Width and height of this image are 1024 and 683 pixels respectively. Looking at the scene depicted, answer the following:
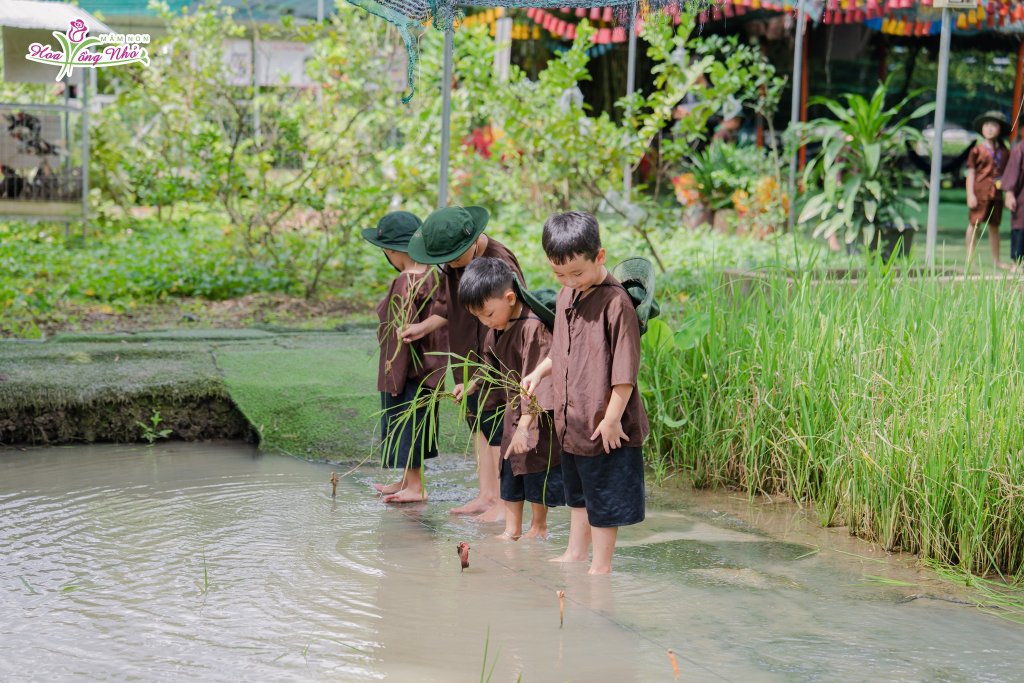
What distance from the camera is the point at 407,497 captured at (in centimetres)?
490

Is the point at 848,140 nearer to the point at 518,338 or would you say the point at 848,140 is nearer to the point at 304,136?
the point at 304,136

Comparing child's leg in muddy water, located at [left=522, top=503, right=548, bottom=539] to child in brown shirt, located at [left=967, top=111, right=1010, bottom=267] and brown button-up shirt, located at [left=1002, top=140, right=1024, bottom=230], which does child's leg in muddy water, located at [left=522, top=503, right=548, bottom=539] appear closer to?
brown button-up shirt, located at [left=1002, top=140, right=1024, bottom=230]

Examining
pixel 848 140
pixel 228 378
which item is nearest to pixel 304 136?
pixel 228 378

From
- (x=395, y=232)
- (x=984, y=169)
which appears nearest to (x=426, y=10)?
(x=395, y=232)

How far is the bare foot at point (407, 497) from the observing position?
490cm

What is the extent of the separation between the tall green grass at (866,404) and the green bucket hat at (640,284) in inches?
41.2

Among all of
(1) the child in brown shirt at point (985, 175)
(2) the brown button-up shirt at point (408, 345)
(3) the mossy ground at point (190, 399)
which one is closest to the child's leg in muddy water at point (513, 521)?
(2) the brown button-up shirt at point (408, 345)

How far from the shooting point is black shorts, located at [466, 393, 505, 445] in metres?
4.53

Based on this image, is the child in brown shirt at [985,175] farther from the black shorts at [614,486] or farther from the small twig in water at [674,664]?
the small twig in water at [674,664]

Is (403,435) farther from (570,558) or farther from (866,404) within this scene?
(866,404)

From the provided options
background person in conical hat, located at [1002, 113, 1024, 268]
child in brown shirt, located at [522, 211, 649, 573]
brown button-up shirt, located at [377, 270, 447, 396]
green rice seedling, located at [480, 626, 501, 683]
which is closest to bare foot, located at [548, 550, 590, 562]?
child in brown shirt, located at [522, 211, 649, 573]

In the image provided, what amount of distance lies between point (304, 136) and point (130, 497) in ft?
18.8

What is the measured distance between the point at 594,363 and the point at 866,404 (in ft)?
4.44

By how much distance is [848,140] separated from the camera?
10922mm
